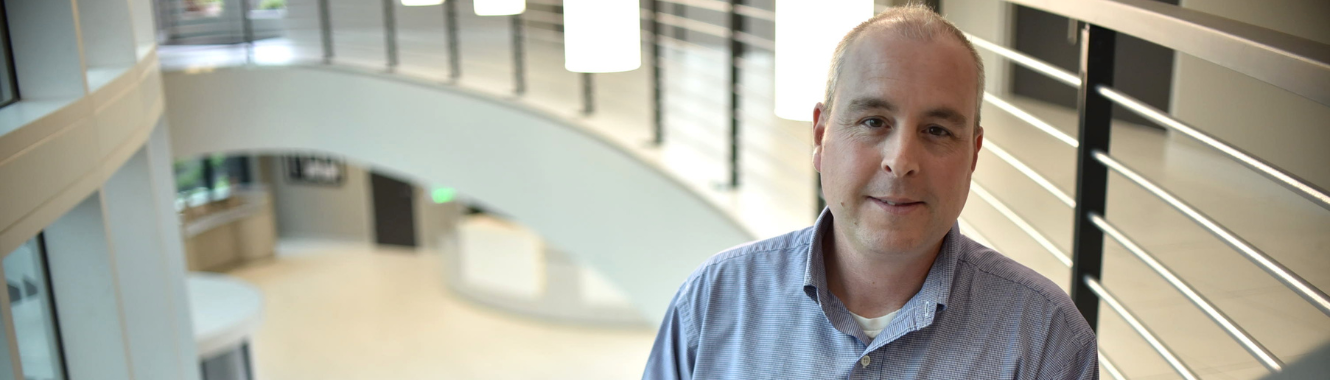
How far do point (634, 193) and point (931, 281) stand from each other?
7.84 ft

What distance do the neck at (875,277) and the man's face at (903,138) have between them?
5 centimetres

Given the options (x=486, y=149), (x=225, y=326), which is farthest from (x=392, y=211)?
(x=486, y=149)

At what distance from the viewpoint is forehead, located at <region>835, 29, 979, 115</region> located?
3.31ft

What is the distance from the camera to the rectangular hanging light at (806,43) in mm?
1669

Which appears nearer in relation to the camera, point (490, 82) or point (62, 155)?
point (62, 155)

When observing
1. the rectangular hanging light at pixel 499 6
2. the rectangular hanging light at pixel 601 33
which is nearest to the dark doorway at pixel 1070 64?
the rectangular hanging light at pixel 499 6

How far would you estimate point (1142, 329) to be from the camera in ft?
4.44

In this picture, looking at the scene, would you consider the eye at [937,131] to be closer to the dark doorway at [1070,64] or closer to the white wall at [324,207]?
the dark doorway at [1070,64]

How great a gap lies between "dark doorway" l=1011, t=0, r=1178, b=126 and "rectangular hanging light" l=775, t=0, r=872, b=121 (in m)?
2.59

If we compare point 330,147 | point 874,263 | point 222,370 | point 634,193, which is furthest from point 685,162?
point 222,370

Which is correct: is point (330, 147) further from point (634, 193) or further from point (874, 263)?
point (874, 263)

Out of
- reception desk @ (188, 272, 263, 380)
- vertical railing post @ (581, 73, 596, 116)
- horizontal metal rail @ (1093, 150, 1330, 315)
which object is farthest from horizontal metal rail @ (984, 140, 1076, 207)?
reception desk @ (188, 272, 263, 380)

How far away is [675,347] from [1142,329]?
25.4 inches

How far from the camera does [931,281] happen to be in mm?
1070
